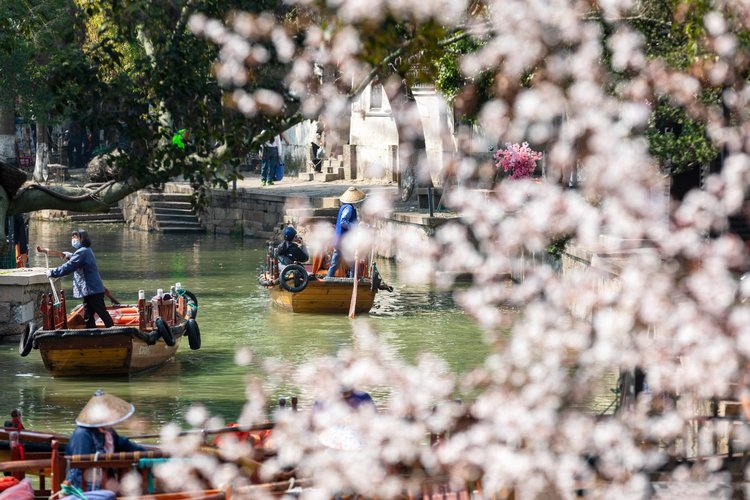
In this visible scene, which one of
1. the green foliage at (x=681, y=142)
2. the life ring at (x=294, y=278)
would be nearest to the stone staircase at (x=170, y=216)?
the life ring at (x=294, y=278)

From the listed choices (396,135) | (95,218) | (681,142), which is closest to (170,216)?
(95,218)

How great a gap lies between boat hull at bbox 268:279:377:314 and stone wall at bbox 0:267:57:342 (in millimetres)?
4357

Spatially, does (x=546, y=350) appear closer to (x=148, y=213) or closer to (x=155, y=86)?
(x=155, y=86)

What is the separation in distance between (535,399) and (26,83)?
101ft

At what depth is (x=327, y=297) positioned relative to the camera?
22891mm

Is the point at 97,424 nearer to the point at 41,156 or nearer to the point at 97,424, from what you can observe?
the point at 97,424

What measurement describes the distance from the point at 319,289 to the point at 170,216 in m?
16.2

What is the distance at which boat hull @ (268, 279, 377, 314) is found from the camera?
22.6 meters

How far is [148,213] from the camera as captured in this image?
38.3 m

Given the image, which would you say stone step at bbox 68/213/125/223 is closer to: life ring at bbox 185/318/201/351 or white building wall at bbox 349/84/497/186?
white building wall at bbox 349/84/497/186

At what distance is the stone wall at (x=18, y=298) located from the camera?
63.4 feet

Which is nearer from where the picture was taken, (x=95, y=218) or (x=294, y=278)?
(x=294, y=278)

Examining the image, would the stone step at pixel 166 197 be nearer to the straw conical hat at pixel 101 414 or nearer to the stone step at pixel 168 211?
the stone step at pixel 168 211

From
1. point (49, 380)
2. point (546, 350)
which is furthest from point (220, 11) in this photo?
point (49, 380)
